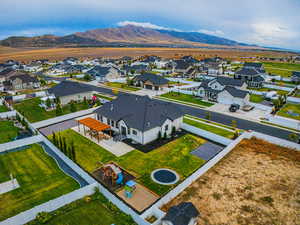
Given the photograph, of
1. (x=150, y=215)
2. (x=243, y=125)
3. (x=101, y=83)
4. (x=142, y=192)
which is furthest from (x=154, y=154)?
(x=101, y=83)

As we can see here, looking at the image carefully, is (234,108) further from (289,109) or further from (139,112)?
(139,112)

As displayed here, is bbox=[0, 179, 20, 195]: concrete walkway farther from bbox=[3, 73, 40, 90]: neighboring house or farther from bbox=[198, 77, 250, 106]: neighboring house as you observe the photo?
bbox=[3, 73, 40, 90]: neighboring house

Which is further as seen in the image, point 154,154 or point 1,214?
point 154,154

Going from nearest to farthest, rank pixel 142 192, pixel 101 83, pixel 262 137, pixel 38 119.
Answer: pixel 142 192 → pixel 262 137 → pixel 38 119 → pixel 101 83

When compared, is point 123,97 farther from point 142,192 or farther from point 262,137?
point 262,137

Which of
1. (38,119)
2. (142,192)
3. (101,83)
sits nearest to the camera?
(142,192)

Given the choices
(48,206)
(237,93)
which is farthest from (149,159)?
(237,93)

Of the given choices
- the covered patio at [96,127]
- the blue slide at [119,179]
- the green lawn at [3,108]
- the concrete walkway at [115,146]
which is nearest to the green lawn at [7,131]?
the green lawn at [3,108]

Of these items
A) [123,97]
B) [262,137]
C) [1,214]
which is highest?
[123,97]
